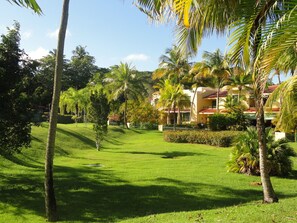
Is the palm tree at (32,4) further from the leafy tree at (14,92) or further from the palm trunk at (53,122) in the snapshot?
the leafy tree at (14,92)

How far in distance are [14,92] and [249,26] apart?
8.14m

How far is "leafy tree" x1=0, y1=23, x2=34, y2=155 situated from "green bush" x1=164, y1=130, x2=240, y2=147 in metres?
18.1

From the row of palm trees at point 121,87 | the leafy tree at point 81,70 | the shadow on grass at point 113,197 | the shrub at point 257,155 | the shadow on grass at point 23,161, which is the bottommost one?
the shadow on grass at point 113,197

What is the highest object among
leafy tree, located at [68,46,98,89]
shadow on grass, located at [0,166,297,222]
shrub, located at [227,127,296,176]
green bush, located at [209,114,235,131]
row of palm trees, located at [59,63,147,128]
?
leafy tree, located at [68,46,98,89]

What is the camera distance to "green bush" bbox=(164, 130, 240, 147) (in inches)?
1075

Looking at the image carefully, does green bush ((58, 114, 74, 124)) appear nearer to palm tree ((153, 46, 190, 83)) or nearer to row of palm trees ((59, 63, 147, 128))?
row of palm trees ((59, 63, 147, 128))

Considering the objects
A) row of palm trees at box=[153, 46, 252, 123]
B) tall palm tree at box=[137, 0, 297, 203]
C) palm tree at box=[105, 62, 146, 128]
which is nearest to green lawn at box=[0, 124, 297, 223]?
tall palm tree at box=[137, 0, 297, 203]

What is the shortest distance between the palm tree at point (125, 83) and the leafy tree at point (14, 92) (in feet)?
106

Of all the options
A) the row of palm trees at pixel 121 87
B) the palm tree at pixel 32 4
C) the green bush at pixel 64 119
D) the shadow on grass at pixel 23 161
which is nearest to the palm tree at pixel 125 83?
the row of palm trees at pixel 121 87

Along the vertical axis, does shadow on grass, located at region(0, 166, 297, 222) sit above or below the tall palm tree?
below

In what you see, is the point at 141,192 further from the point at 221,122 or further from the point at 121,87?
the point at 121,87

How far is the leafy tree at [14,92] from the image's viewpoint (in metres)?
11.5

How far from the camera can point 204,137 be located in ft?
95.6

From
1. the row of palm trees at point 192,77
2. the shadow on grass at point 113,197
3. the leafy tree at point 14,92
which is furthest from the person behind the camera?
the row of palm trees at point 192,77
